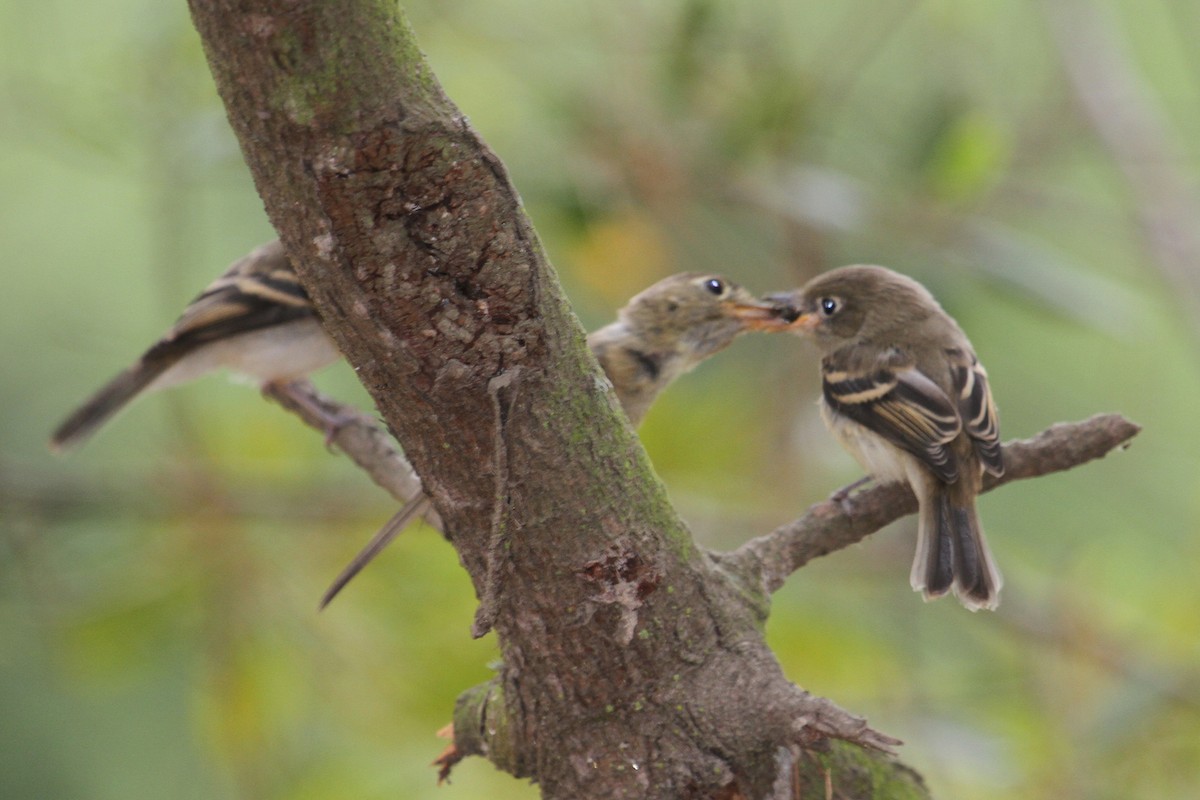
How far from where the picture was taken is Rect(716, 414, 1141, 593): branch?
8.28 feet

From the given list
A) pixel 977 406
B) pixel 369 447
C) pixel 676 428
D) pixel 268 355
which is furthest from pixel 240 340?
pixel 977 406

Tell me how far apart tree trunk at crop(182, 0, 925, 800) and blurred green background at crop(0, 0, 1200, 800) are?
2429 mm

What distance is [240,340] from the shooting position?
17.1ft

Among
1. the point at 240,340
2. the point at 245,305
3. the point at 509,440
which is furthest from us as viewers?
the point at 240,340

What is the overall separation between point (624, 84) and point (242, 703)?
3.03 metres

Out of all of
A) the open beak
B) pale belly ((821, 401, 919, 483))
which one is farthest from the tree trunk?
the open beak

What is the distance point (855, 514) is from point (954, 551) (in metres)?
0.95

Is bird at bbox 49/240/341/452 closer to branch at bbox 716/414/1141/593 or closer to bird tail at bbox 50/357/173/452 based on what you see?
bird tail at bbox 50/357/173/452

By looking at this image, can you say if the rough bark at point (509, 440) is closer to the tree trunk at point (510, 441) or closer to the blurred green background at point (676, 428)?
the tree trunk at point (510, 441)

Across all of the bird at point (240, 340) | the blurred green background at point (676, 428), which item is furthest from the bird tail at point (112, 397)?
the blurred green background at point (676, 428)

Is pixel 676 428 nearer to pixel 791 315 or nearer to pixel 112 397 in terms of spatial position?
pixel 791 315

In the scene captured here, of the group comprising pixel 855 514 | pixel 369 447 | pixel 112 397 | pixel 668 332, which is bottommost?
pixel 855 514

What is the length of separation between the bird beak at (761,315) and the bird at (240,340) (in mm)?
1650

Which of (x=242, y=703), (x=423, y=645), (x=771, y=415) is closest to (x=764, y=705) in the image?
(x=423, y=645)
